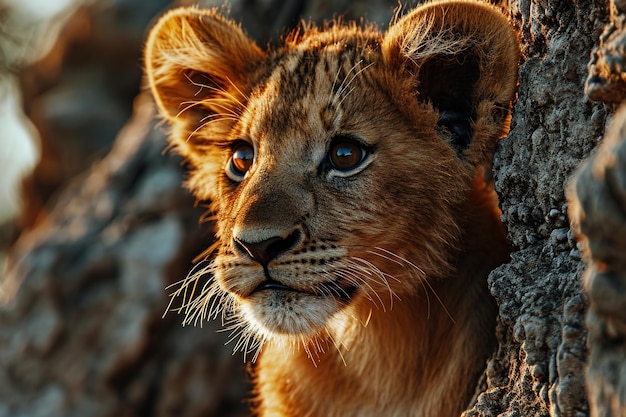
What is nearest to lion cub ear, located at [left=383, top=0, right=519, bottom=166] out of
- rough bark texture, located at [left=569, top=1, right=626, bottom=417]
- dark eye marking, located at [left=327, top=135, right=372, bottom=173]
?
dark eye marking, located at [left=327, top=135, right=372, bottom=173]

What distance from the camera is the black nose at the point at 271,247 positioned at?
315 centimetres

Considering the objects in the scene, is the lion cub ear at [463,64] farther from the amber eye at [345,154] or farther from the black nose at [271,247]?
Answer: the black nose at [271,247]

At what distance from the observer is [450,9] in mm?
3330

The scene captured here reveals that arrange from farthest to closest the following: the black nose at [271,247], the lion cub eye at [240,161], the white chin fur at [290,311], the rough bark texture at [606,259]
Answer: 1. the lion cub eye at [240,161]
2. the white chin fur at [290,311]
3. the black nose at [271,247]
4. the rough bark texture at [606,259]

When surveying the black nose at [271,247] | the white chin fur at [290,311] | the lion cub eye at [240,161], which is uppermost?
the lion cub eye at [240,161]

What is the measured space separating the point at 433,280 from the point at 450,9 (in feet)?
3.45

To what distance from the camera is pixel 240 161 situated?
3852 mm

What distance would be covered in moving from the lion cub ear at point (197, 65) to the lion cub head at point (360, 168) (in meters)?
0.36

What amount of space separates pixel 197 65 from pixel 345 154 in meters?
1.11

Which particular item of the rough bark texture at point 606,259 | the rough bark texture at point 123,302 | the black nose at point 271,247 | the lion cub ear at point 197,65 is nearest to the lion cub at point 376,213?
the black nose at point 271,247

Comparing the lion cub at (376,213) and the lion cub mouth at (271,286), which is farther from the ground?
the lion cub at (376,213)

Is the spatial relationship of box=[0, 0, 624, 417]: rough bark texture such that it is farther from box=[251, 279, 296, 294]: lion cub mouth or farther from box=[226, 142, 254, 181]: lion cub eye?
box=[251, 279, 296, 294]: lion cub mouth

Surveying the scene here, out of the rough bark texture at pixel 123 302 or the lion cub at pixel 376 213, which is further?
the rough bark texture at pixel 123 302

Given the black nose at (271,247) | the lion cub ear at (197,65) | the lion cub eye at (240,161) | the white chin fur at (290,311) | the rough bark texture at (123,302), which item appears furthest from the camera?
the rough bark texture at (123,302)
